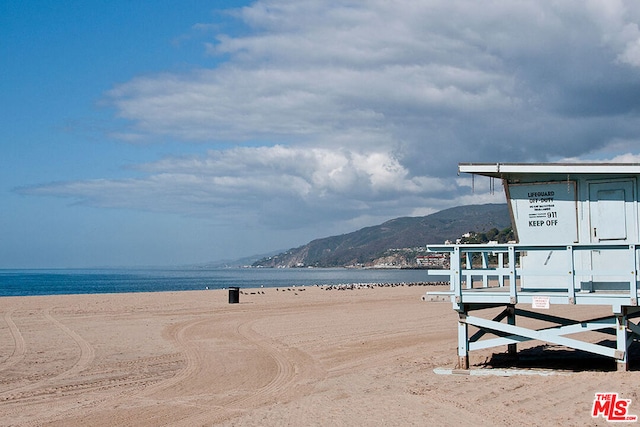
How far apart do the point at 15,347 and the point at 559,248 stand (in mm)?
14588

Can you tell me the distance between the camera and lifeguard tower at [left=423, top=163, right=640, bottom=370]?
40.5ft

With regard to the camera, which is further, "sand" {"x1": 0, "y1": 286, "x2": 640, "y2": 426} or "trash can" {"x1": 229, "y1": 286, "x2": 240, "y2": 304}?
"trash can" {"x1": 229, "y1": 286, "x2": 240, "y2": 304}

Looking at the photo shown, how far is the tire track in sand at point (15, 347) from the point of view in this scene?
15.9m

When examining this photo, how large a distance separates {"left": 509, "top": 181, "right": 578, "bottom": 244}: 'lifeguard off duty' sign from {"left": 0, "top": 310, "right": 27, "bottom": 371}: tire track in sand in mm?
11932

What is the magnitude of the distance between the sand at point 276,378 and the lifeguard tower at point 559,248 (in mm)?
859

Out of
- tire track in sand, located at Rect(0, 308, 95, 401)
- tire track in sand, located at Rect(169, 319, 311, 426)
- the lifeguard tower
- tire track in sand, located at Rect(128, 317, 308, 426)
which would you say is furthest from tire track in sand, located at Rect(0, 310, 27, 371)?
the lifeguard tower

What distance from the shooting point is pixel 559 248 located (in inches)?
485

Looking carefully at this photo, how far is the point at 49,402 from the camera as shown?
38.8 feet

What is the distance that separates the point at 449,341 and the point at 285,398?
26.2ft

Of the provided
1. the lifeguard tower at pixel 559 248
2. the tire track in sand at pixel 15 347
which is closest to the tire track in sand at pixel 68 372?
the tire track in sand at pixel 15 347

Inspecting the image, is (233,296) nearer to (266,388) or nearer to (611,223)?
(266,388)

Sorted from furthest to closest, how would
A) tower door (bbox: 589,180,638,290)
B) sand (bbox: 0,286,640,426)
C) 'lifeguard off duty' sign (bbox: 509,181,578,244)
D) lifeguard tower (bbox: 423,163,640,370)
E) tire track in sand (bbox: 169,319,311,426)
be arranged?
1. 'lifeguard off duty' sign (bbox: 509,181,578,244)
2. tower door (bbox: 589,180,638,290)
3. lifeguard tower (bbox: 423,163,640,370)
4. tire track in sand (bbox: 169,319,311,426)
5. sand (bbox: 0,286,640,426)

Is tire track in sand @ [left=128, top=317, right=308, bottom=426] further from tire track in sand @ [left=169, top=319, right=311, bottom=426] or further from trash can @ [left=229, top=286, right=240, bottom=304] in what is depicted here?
trash can @ [left=229, top=286, right=240, bottom=304]

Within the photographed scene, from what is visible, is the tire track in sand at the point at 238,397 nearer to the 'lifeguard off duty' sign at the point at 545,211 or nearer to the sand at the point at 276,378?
the sand at the point at 276,378
